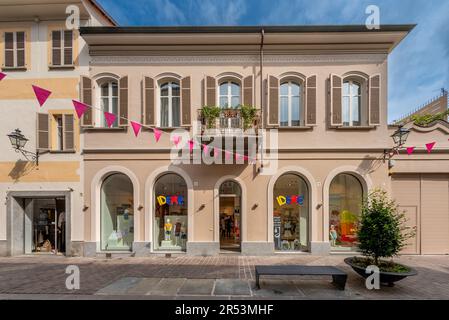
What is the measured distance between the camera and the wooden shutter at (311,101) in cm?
984

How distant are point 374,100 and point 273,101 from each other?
410cm

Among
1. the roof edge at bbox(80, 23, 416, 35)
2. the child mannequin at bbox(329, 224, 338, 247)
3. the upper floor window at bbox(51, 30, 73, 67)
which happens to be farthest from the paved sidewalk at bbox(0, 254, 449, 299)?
the roof edge at bbox(80, 23, 416, 35)

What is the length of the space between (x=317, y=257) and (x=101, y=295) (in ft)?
24.6

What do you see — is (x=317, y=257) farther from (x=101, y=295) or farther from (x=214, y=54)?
(x=214, y=54)

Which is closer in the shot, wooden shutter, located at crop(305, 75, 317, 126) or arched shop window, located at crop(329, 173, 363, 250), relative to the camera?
wooden shutter, located at crop(305, 75, 317, 126)

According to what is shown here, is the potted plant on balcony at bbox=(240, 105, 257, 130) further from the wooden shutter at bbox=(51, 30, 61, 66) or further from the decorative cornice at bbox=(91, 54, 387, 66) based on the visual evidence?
the wooden shutter at bbox=(51, 30, 61, 66)

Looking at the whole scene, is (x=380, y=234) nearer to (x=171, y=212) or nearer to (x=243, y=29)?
(x=171, y=212)

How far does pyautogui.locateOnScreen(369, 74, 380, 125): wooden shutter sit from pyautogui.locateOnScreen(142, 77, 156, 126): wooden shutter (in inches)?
349

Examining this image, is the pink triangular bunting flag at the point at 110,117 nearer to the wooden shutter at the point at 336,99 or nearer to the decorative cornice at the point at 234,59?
the decorative cornice at the point at 234,59

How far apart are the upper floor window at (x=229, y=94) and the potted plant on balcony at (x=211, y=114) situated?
1.01 metres

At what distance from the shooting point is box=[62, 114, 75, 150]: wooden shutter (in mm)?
9930

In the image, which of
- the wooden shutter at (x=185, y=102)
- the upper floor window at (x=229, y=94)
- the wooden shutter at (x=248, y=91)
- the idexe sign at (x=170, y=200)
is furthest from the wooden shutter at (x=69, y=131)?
the wooden shutter at (x=248, y=91)

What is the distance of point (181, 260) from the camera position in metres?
9.09
